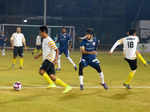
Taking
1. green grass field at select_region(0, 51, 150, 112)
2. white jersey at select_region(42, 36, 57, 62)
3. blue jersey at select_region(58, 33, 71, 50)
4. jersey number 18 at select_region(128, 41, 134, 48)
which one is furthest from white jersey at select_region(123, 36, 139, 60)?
blue jersey at select_region(58, 33, 71, 50)

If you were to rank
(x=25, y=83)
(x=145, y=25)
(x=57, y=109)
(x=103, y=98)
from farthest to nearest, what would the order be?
1. (x=145, y=25)
2. (x=25, y=83)
3. (x=103, y=98)
4. (x=57, y=109)

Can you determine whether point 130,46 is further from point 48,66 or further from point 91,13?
point 91,13

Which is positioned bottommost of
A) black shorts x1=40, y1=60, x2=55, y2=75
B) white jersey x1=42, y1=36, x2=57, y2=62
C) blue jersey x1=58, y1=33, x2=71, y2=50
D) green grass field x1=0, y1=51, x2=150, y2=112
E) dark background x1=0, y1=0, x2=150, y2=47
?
green grass field x1=0, y1=51, x2=150, y2=112

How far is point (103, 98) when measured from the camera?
769 cm

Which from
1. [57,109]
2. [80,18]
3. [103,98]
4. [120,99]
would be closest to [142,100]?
[120,99]

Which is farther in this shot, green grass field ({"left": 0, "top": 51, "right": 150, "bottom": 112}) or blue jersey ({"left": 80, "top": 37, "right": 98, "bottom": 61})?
blue jersey ({"left": 80, "top": 37, "right": 98, "bottom": 61})

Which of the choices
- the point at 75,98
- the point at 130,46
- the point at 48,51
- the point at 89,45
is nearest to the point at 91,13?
the point at 130,46

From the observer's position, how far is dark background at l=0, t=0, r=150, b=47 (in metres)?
32.4

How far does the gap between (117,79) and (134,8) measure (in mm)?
24498

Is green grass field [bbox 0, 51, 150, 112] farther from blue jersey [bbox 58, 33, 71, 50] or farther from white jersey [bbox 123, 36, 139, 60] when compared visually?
blue jersey [bbox 58, 33, 71, 50]

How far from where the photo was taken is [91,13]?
33375 millimetres

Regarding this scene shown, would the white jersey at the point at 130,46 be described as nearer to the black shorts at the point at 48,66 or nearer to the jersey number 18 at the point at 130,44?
the jersey number 18 at the point at 130,44

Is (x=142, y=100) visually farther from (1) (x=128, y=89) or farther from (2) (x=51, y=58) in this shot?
(2) (x=51, y=58)

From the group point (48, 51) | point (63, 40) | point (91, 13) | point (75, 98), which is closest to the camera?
point (75, 98)
